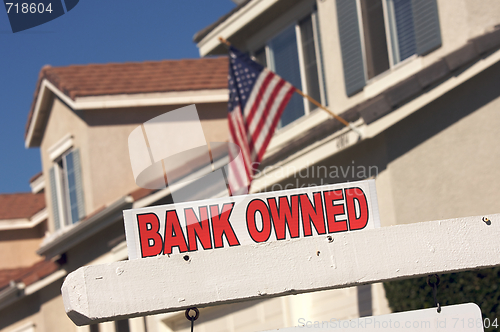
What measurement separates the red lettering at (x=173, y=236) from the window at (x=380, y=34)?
6478mm

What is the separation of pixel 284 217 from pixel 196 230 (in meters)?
0.49

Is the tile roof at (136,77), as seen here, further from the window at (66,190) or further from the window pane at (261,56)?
the window pane at (261,56)

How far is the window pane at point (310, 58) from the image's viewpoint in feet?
37.0

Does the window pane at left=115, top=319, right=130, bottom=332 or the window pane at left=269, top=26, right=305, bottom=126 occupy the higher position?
the window pane at left=269, top=26, right=305, bottom=126

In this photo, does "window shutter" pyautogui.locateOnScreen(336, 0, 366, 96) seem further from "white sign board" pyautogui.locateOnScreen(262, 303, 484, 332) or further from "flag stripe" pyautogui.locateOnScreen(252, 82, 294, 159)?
"white sign board" pyautogui.locateOnScreen(262, 303, 484, 332)

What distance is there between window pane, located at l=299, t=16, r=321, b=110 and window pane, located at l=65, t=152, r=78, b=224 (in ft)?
22.5

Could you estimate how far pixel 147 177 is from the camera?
413cm

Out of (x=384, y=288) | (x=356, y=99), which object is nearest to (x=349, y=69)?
(x=356, y=99)

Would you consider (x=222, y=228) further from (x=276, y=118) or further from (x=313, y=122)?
(x=313, y=122)

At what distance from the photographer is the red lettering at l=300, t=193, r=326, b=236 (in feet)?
A: 11.2

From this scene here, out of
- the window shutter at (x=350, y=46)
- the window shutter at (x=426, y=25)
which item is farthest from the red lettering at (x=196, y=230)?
the window shutter at (x=350, y=46)

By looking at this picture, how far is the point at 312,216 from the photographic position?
3414mm

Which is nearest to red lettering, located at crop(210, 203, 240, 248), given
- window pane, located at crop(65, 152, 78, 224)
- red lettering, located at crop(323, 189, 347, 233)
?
red lettering, located at crop(323, 189, 347, 233)

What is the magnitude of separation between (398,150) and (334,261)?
525 centimetres
